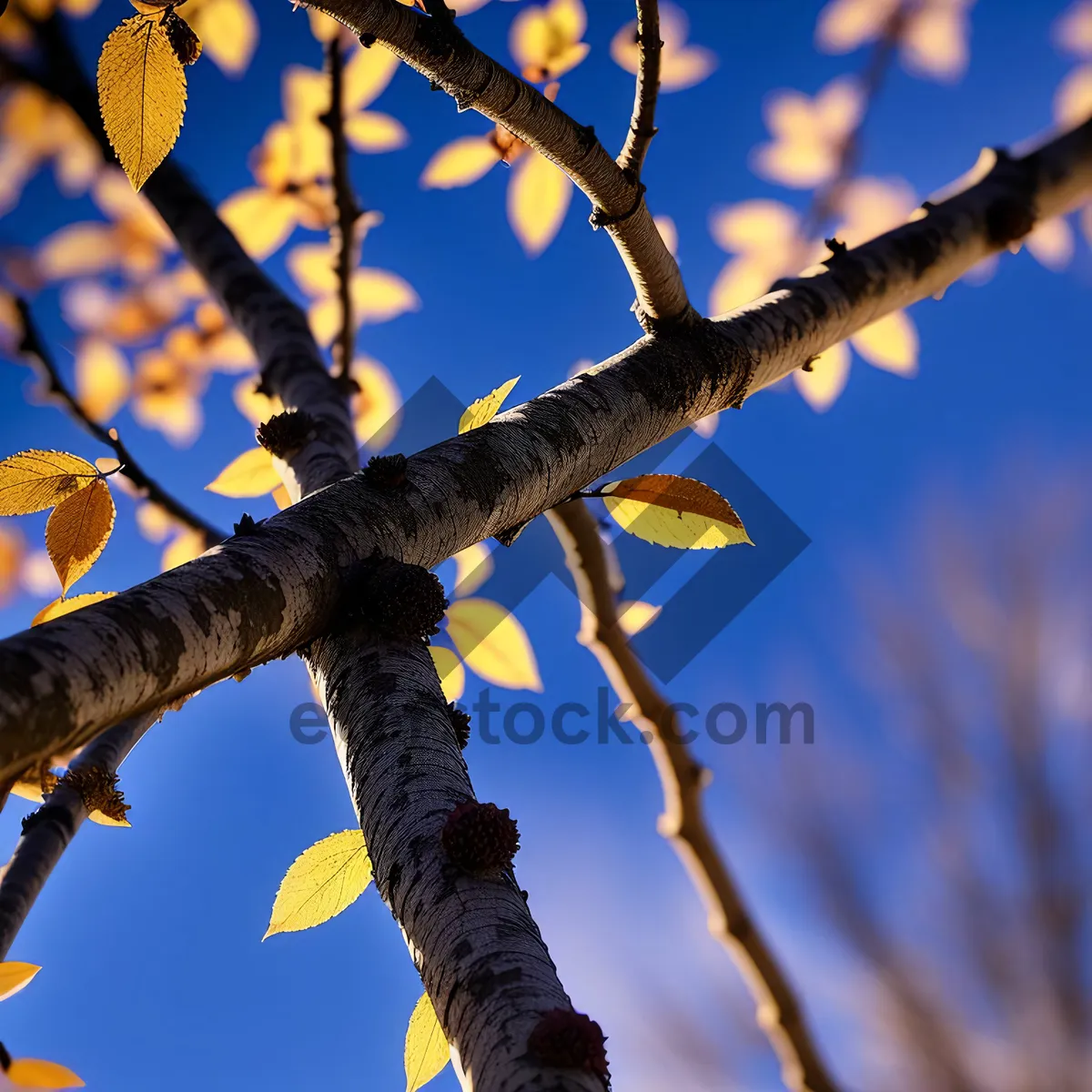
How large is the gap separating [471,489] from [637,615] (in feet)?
3.53

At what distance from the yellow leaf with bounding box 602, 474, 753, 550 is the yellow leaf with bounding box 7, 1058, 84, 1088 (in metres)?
1.01

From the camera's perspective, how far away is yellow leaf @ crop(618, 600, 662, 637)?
5.95ft

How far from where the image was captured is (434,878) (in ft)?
2.23

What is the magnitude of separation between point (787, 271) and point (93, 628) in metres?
1.83

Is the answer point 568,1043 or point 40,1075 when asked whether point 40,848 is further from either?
point 568,1043

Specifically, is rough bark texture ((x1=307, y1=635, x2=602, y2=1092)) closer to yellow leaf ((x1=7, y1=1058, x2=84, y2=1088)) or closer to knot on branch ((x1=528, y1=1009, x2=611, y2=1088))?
knot on branch ((x1=528, y1=1009, x2=611, y2=1088))

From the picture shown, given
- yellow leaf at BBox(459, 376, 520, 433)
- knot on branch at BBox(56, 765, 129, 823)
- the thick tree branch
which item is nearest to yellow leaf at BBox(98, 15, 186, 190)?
the thick tree branch

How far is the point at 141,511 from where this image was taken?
2.08 metres

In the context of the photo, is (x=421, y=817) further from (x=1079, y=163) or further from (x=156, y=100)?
(x=1079, y=163)

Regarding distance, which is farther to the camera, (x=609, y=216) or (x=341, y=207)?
(x=341, y=207)

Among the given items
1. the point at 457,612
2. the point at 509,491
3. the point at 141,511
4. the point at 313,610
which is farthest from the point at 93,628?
the point at 141,511

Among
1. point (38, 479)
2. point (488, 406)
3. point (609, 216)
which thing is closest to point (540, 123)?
point (609, 216)

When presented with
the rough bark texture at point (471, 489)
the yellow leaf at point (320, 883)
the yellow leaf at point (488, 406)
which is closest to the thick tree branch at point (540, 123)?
the rough bark texture at point (471, 489)

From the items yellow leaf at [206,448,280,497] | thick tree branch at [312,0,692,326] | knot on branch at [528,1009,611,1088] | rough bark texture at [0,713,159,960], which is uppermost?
yellow leaf at [206,448,280,497]
